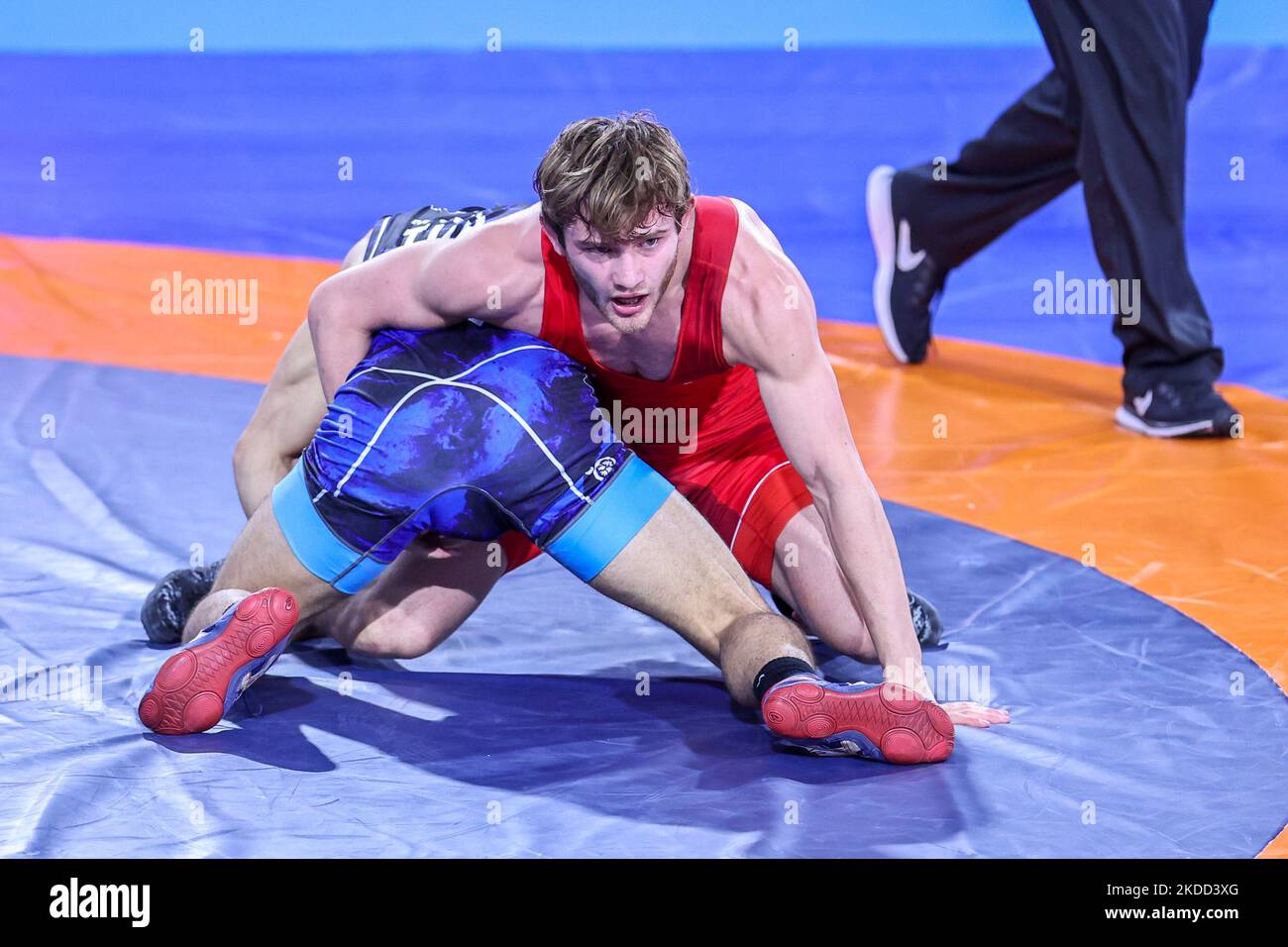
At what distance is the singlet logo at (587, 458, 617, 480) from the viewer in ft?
8.68

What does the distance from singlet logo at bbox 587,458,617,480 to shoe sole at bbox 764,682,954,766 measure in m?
0.46

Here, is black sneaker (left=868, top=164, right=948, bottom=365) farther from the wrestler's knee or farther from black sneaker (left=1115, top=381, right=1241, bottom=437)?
the wrestler's knee

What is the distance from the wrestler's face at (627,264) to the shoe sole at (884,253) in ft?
8.83

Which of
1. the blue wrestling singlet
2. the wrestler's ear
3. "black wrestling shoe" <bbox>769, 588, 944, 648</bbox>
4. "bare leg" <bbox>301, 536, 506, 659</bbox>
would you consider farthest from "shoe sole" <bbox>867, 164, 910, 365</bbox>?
the wrestler's ear

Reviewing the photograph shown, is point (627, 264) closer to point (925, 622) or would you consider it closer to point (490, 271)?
point (490, 271)

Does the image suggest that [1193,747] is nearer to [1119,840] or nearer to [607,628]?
[1119,840]

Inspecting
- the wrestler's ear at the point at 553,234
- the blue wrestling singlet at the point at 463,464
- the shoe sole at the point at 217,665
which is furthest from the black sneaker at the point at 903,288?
the shoe sole at the point at 217,665

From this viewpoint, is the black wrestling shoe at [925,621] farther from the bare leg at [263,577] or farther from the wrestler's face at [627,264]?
the bare leg at [263,577]

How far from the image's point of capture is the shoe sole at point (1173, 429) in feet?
14.3

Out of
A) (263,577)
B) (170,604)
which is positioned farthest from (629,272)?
(170,604)

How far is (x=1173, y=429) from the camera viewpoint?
173 inches
